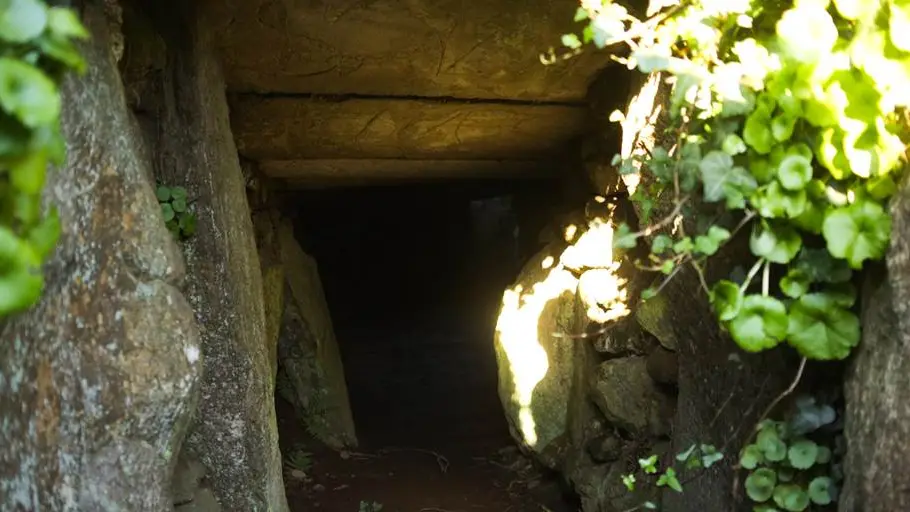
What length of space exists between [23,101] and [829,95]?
125cm

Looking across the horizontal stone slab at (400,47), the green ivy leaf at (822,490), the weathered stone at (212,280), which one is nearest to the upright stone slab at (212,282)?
the weathered stone at (212,280)

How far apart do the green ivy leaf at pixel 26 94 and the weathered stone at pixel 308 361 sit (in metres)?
2.88

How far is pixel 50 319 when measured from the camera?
53.7 inches

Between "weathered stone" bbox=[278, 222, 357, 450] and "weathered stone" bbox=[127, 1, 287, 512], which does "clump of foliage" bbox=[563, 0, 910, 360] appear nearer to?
"weathered stone" bbox=[127, 1, 287, 512]

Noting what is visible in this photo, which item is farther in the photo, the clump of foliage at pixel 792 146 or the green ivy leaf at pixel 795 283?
the green ivy leaf at pixel 795 283

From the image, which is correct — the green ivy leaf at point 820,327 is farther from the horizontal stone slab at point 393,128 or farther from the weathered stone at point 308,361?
the weathered stone at point 308,361

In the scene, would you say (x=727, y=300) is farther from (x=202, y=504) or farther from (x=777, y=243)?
(x=202, y=504)

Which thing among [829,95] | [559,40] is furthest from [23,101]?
[559,40]

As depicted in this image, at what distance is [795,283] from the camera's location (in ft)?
4.85

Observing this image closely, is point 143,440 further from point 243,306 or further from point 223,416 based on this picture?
point 243,306

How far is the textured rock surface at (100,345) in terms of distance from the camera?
4.40 feet

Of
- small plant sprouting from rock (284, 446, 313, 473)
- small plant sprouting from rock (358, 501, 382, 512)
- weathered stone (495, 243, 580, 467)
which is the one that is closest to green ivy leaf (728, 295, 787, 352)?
weathered stone (495, 243, 580, 467)

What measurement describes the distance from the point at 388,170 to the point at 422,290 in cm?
406

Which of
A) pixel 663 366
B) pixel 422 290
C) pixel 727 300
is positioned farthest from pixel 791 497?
pixel 422 290
